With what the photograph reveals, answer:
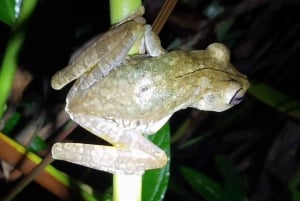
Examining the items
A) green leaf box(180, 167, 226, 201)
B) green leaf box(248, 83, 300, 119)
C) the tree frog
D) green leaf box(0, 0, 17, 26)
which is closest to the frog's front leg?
the tree frog

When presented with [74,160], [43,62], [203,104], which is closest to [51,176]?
[74,160]

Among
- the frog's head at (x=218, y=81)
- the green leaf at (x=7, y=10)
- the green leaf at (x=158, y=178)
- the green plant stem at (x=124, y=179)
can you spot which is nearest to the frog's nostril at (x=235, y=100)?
the frog's head at (x=218, y=81)

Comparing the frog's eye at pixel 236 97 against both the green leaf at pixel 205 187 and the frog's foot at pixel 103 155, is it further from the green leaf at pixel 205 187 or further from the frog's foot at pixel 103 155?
the green leaf at pixel 205 187

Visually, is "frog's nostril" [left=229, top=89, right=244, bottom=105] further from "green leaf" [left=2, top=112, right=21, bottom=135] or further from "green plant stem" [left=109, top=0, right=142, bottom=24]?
"green leaf" [left=2, top=112, right=21, bottom=135]

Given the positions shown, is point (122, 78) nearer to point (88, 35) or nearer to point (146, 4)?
point (146, 4)

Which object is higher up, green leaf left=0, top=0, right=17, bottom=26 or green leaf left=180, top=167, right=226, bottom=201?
green leaf left=0, top=0, right=17, bottom=26
